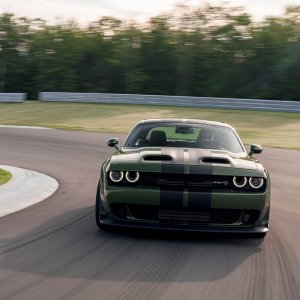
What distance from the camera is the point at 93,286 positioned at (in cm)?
455

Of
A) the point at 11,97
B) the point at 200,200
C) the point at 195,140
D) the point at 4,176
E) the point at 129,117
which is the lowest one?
the point at 11,97

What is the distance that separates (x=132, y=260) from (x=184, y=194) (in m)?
0.95

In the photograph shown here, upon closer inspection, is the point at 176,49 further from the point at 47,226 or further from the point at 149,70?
the point at 47,226

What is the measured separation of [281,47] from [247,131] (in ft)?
91.3

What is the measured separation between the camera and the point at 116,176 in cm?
621

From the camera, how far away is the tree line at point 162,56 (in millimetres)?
49875

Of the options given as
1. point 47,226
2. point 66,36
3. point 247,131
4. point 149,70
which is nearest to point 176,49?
point 149,70

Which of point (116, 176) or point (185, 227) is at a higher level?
point (116, 176)

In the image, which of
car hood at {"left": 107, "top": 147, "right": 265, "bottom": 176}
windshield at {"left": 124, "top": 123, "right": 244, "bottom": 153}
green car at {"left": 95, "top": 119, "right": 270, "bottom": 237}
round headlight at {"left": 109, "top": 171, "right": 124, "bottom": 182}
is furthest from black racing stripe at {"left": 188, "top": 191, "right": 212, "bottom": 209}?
windshield at {"left": 124, "top": 123, "right": 244, "bottom": 153}

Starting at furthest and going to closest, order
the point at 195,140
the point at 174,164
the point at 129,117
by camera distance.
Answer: the point at 129,117, the point at 195,140, the point at 174,164

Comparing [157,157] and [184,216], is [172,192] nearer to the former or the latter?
[184,216]

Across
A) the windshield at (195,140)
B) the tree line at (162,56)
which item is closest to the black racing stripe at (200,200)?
the windshield at (195,140)

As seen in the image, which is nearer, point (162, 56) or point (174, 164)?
point (174, 164)

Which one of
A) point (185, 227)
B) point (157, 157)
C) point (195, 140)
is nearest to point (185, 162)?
point (157, 157)
